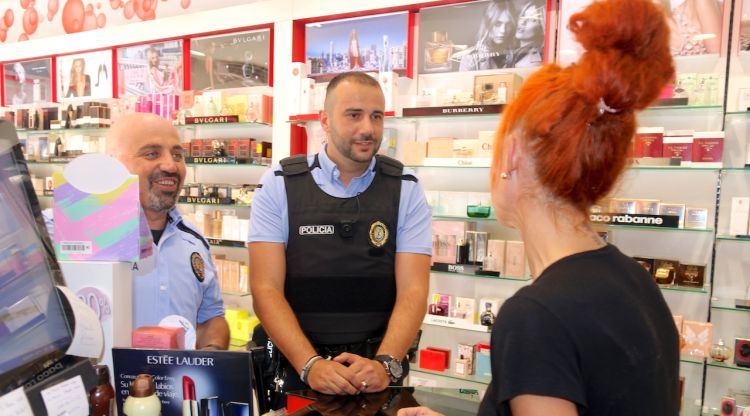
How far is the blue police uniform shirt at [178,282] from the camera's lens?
1.76 metres

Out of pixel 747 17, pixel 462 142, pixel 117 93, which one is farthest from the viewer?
pixel 117 93

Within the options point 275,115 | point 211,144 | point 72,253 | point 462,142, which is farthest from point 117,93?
point 72,253

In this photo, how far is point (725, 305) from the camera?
3.39 meters

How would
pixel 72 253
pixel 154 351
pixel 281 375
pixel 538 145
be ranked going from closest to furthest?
pixel 538 145 < pixel 154 351 < pixel 72 253 < pixel 281 375

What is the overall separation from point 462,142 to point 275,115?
68.7 inches

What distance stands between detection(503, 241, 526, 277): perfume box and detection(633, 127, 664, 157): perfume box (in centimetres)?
98

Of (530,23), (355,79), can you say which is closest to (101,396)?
(355,79)

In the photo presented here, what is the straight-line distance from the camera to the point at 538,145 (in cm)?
100

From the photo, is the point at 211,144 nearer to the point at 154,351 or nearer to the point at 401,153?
the point at 401,153

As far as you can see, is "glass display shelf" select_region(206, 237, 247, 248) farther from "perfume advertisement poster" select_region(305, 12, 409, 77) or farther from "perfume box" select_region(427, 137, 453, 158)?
"perfume box" select_region(427, 137, 453, 158)

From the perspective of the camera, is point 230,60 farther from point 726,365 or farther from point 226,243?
point 726,365

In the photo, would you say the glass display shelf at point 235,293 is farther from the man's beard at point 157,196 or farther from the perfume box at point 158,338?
the perfume box at point 158,338

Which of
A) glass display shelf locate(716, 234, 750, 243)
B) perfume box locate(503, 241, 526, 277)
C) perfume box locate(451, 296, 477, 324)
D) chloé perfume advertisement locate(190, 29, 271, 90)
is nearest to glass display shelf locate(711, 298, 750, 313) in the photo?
glass display shelf locate(716, 234, 750, 243)

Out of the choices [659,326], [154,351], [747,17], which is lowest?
[154,351]
